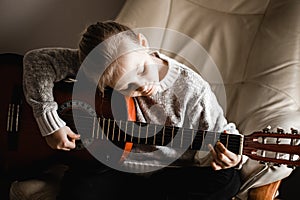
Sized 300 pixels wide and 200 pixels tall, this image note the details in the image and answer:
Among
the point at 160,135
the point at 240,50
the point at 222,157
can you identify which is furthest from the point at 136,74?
the point at 240,50

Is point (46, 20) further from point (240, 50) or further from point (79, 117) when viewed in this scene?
point (240, 50)

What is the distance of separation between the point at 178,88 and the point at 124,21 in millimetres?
305

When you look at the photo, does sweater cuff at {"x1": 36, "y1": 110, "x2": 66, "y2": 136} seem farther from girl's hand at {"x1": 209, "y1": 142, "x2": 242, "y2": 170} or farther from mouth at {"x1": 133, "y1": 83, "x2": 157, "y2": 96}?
girl's hand at {"x1": 209, "y1": 142, "x2": 242, "y2": 170}

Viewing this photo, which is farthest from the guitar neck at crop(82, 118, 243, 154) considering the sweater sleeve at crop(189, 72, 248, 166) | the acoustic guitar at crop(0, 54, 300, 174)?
the sweater sleeve at crop(189, 72, 248, 166)

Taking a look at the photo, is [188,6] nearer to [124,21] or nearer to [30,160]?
[124,21]

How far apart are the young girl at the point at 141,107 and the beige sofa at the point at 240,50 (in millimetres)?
95

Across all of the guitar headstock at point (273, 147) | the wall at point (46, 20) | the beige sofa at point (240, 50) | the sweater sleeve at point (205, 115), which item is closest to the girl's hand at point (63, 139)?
the beige sofa at point (240, 50)

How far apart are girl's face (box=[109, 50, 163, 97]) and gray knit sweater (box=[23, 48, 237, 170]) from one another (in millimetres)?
78

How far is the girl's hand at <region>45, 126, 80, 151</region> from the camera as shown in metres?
1.19

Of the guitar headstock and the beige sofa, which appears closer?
the guitar headstock

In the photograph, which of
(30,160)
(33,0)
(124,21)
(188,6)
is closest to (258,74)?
(188,6)

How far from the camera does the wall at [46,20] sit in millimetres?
1625

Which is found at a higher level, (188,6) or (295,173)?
(188,6)

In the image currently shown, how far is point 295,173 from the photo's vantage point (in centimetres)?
168
